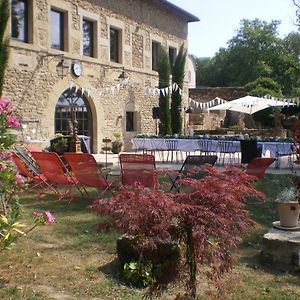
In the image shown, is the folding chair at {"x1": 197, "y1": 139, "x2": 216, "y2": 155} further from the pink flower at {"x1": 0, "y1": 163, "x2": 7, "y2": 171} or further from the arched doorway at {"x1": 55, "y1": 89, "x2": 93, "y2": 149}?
the pink flower at {"x1": 0, "y1": 163, "x2": 7, "y2": 171}

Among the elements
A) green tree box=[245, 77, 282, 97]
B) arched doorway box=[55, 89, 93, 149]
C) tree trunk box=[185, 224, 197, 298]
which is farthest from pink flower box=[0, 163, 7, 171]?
green tree box=[245, 77, 282, 97]

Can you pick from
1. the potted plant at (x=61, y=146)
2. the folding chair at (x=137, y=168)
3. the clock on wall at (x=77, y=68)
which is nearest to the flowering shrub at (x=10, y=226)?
the folding chair at (x=137, y=168)

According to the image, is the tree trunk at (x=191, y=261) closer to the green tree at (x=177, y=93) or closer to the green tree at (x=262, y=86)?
the green tree at (x=177, y=93)

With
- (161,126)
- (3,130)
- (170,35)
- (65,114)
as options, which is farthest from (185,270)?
(170,35)

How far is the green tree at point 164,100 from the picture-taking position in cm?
1922

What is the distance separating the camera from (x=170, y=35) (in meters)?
20.6

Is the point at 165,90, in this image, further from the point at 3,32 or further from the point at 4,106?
the point at 4,106

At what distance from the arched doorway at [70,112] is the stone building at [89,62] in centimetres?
3

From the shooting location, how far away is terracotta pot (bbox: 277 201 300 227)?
4.03 meters

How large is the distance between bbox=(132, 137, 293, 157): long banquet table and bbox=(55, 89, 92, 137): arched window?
2.83 m

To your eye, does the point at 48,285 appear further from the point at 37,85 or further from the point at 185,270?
the point at 37,85

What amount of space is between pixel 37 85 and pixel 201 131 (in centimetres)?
1172

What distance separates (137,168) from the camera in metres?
6.12

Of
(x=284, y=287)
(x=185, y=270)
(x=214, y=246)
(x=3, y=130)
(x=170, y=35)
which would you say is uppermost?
(x=170, y=35)
